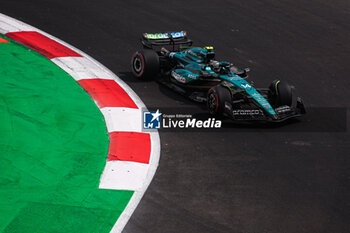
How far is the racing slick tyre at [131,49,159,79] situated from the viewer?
10711 mm

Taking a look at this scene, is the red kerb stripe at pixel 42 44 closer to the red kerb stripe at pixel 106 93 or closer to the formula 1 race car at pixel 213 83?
the red kerb stripe at pixel 106 93

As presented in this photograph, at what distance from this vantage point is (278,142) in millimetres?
8578

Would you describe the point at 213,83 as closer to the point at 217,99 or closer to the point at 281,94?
the point at 217,99

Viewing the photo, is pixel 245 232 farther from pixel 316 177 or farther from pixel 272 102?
pixel 272 102

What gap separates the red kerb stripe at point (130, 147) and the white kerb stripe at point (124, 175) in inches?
6.1

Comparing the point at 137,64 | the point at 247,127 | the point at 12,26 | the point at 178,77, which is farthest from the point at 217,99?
the point at 12,26

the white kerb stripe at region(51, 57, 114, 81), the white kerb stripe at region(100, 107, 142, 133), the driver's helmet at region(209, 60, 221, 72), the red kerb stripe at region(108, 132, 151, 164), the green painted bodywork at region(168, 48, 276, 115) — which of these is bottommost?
the white kerb stripe at region(51, 57, 114, 81)

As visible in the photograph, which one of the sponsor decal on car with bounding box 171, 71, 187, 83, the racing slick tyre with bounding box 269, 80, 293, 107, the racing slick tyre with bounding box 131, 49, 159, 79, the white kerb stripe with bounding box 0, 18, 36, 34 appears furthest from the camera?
the white kerb stripe with bounding box 0, 18, 36, 34

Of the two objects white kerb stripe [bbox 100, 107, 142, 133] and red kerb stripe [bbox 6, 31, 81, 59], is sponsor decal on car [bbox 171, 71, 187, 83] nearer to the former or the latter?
white kerb stripe [bbox 100, 107, 142, 133]

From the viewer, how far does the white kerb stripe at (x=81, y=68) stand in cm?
1061

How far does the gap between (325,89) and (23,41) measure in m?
6.48

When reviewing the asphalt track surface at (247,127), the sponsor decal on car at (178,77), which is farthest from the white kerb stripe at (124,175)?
the sponsor decal on car at (178,77)

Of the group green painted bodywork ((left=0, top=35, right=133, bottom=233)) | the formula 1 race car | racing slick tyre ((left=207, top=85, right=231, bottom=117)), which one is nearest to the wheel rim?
the formula 1 race car

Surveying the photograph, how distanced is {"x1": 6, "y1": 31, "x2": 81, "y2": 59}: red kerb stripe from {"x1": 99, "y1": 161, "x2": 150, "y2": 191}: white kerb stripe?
14.9ft
